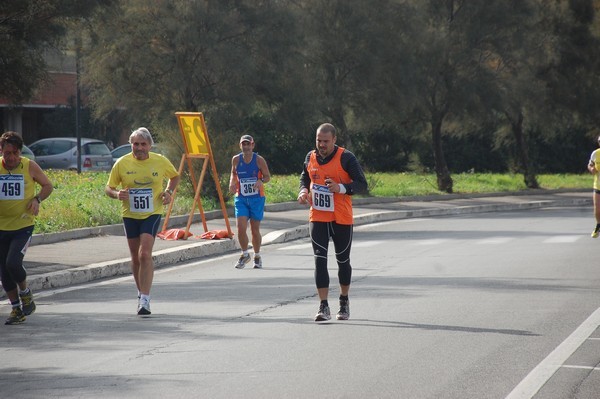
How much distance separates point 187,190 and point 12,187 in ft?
52.4

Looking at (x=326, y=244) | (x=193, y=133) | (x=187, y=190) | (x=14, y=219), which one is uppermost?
(x=193, y=133)

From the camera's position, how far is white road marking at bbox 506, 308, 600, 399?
25.0 ft

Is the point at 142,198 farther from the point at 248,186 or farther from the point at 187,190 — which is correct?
the point at 187,190

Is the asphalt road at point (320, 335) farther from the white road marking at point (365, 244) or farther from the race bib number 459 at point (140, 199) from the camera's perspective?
the white road marking at point (365, 244)

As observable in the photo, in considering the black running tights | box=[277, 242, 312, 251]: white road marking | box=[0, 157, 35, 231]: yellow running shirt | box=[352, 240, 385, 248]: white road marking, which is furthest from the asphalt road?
box=[352, 240, 385, 248]: white road marking

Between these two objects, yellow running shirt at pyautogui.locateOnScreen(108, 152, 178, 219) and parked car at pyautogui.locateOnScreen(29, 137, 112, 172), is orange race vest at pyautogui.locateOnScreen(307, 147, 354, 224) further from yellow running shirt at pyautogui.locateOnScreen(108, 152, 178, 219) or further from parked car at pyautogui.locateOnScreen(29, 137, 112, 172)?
parked car at pyautogui.locateOnScreen(29, 137, 112, 172)

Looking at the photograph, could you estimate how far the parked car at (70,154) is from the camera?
141ft

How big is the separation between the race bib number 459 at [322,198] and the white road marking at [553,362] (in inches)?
99.5

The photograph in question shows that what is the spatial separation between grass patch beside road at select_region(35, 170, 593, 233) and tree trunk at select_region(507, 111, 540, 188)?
0.47 m

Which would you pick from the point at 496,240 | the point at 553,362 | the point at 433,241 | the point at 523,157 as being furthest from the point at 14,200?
the point at 523,157

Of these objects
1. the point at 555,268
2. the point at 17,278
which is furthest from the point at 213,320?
the point at 555,268

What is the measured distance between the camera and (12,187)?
37.2 ft

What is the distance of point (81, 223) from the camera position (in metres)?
20.9

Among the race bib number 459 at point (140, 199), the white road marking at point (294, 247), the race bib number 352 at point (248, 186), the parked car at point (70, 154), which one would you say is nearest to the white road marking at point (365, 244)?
the white road marking at point (294, 247)
